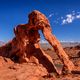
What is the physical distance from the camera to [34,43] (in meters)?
22.7

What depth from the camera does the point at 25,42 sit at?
72.2 ft

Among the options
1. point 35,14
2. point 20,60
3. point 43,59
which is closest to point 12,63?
point 20,60

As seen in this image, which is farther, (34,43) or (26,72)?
(34,43)

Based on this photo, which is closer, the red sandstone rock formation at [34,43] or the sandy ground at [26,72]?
the sandy ground at [26,72]

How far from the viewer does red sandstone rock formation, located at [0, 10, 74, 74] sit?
830 inches

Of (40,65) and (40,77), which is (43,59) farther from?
(40,77)

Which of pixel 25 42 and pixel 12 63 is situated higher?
pixel 25 42

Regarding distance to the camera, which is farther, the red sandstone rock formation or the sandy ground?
the red sandstone rock formation

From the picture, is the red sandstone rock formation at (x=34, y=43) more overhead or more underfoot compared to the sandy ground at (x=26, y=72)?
more overhead

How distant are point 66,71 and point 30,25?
462 centimetres

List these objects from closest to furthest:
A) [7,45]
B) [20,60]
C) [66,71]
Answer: [66,71], [20,60], [7,45]

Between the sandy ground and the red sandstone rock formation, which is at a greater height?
the red sandstone rock formation

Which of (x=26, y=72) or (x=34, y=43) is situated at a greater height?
(x=34, y=43)

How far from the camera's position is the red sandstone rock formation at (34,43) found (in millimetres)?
21094
